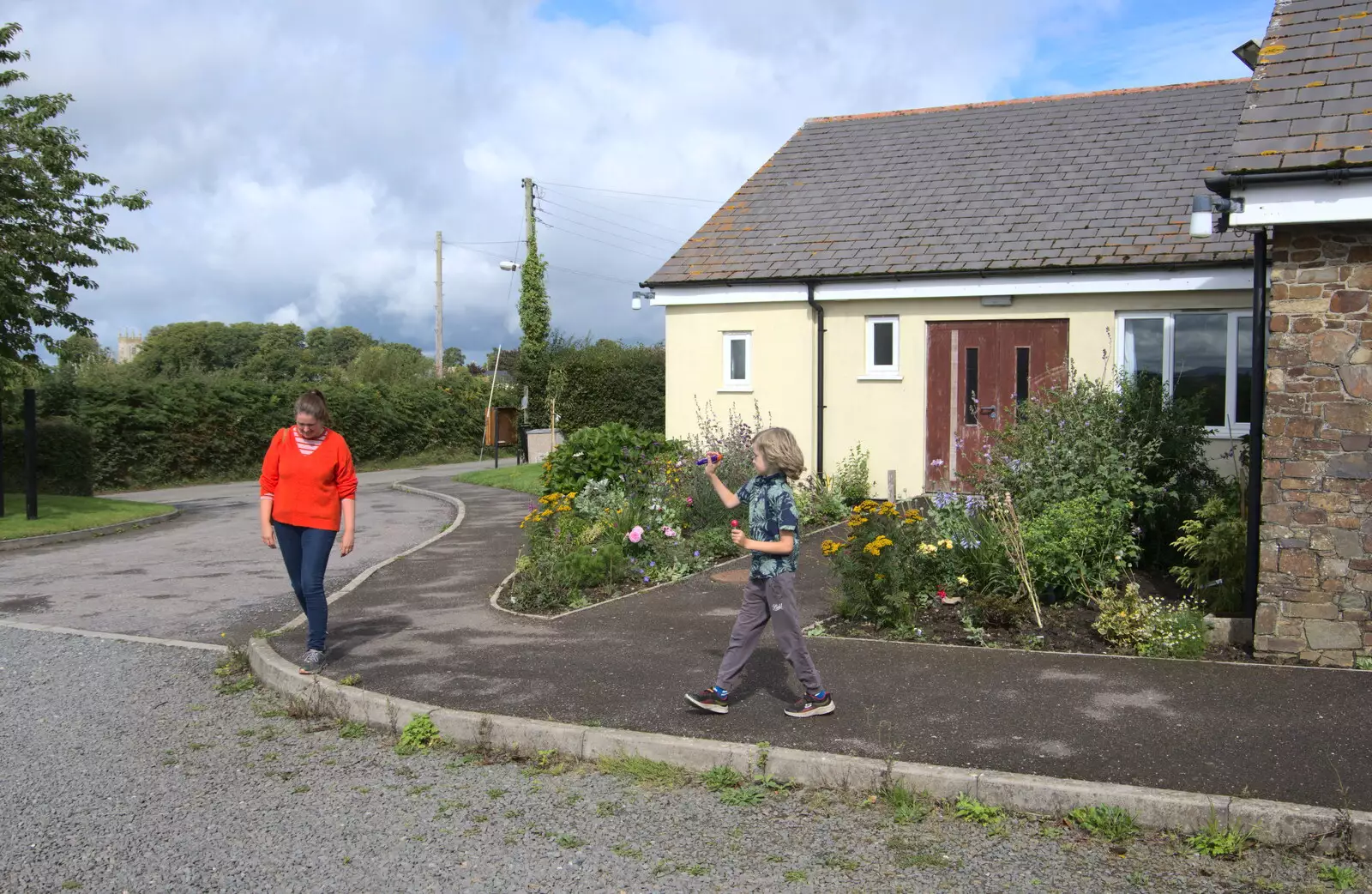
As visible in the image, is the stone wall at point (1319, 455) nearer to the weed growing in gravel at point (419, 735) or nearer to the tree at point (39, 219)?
the weed growing in gravel at point (419, 735)

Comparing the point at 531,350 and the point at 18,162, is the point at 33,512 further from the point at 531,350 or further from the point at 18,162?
the point at 531,350

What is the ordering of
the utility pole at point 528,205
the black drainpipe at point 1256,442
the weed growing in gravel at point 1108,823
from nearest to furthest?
the weed growing in gravel at point 1108,823 < the black drainpipe at point 1256,442 < the utility pole at point 528,205

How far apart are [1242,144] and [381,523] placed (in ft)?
43.3

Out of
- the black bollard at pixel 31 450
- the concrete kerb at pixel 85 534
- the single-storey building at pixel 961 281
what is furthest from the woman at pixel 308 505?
the black bollard at pixel 31 450

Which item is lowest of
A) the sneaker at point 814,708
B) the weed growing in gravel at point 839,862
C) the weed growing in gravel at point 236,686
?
the weed growing in gravel at point 236,686

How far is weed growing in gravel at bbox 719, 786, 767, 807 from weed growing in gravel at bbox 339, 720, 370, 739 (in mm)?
2231

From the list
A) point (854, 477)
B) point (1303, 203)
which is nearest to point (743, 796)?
point (1303, 203)

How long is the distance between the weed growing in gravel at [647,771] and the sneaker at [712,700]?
597mm

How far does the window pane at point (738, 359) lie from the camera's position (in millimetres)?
15828

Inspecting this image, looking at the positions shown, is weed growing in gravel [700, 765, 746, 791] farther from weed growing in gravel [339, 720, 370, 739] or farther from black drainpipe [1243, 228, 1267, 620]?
black drainpipe [1243, 228, 1267, 620]

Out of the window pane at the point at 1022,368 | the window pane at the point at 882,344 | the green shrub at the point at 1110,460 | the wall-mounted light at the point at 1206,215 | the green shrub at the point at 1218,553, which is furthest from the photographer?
the window pane at the point at 882,344

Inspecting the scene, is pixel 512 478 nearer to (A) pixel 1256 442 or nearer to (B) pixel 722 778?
(A) pixel 1256 442

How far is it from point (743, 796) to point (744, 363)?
36.9ft

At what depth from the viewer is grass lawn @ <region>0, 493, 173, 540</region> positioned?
15.8 m
